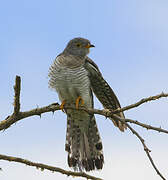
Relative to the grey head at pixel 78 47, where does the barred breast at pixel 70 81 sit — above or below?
below

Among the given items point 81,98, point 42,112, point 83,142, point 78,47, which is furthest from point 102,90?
point 42,112

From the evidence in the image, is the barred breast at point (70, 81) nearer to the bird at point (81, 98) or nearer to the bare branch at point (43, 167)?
the bird at point (81, 98)

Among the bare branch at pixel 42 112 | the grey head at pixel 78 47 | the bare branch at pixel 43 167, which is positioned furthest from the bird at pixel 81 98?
the bare branch at pixel 43 167

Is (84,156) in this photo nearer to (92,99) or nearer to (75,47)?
(92,99)

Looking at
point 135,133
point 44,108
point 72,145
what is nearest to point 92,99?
point 72,145

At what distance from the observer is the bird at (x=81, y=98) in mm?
5469

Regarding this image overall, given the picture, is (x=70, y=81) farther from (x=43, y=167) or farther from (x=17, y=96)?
(x=43, y=167)

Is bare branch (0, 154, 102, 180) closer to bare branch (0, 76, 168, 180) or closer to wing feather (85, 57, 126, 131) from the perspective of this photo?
bare branch (0, 76, 168, 180)

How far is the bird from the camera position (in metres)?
5.47

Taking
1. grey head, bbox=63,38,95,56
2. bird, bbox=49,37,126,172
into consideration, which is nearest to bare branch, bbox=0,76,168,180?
bird, bbox=49,37,126,172

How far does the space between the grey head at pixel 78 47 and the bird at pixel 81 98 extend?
0.56 ft

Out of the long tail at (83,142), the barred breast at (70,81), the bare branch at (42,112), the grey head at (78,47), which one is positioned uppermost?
the grey head at (78,47)

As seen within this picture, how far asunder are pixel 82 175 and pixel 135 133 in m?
0.77

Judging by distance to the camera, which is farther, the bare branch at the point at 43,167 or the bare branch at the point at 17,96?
the bare branch at the point at 17,96
